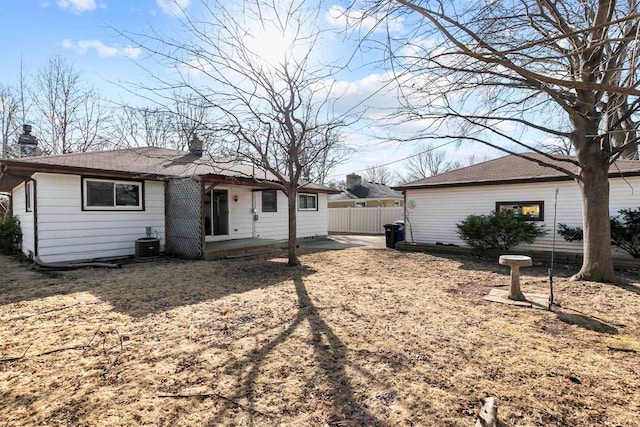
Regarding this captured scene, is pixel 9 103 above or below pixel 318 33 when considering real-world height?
above

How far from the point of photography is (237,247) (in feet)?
33.1

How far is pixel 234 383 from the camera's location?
8.85 ft

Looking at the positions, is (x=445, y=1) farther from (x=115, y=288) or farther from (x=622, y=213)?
(x=622, y=213)

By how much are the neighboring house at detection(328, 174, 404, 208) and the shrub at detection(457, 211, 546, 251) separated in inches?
540

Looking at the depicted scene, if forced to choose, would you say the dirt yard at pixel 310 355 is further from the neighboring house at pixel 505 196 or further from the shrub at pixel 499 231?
the neighboring house at pixel 505 196

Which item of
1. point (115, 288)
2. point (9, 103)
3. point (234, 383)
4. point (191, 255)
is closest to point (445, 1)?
point (234, 383)

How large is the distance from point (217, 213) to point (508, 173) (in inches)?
394

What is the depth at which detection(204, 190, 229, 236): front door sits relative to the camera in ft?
37.8

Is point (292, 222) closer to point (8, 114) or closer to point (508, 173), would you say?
point (508, 173)

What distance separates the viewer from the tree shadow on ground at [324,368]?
228 centimetres

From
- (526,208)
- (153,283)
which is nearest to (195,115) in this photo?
(153,283)

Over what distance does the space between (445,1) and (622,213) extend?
830cm

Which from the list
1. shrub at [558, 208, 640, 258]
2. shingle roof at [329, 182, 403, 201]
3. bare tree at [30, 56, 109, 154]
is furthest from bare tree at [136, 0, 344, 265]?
shingle roof at [329, 182, 403, 201]

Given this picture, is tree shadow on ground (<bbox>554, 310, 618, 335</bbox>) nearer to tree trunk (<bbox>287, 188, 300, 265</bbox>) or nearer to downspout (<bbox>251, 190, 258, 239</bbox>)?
tree trunk (<bbox>287, 188, 300, 265</bbox>)
